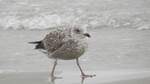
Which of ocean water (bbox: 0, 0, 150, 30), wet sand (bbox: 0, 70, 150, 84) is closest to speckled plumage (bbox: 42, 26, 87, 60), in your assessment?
wet sand (bbox: 0, 70, 150, 84)

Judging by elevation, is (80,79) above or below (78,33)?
below

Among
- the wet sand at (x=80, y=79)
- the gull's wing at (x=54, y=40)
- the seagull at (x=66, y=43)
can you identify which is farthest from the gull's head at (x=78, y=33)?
the wet sand at (x=80, y=79)

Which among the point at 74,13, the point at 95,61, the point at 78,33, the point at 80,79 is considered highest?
the point at 78,33

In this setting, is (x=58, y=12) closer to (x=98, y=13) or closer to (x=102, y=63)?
(x=98, y=13)

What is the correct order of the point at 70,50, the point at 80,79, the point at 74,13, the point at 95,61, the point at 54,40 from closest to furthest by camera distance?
the point at 80,79
the point at 70,50
the point at 54,40
the point at 95,61
the point at 74,13

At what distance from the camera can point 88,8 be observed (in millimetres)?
11352

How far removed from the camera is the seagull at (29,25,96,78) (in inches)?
256

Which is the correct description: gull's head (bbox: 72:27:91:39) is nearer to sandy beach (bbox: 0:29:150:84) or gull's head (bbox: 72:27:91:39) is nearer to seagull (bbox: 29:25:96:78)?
seagull (bbox: 29:25:96:78)

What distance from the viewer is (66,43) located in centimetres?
653

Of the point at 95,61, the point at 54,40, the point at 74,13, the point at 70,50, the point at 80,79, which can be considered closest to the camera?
the point at 80,79

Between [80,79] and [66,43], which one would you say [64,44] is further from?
[80,79]

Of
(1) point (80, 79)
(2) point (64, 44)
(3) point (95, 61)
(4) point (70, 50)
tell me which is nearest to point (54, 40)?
(2) point (64, 44)

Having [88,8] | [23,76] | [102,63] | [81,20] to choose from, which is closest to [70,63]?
[102,63]

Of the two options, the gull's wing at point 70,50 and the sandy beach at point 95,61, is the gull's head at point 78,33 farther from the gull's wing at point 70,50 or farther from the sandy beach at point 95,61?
the sandy beach at point 95,61
